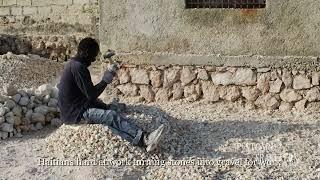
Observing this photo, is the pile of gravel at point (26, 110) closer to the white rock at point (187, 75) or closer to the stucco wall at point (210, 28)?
the stucco wall at point (210, 28)

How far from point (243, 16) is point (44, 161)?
3088 mm

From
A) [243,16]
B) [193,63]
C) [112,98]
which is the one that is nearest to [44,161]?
[112,98]

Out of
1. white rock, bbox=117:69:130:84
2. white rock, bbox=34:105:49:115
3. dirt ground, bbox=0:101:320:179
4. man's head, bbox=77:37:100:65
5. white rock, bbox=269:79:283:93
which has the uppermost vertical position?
man's head, bbox=77:37:100:65

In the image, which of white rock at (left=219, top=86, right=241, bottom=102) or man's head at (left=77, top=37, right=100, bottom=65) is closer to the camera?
man's head at (left=77, top=37, right=100, bottom=65)

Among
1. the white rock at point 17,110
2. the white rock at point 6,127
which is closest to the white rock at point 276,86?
the white rock at point 17,110

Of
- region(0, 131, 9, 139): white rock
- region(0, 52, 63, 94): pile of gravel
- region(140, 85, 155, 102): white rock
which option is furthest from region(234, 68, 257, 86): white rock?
region(0, 52, 63, 94): pile of gravel

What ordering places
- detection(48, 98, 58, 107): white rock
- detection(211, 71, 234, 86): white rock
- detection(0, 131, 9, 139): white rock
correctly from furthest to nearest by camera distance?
detection(211, 71, 234, 86): white rock → detection(48, 98, 58, 107): white rock → detection(0, 131, 9, 139): white rock

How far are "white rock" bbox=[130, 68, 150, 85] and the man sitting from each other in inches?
58.8

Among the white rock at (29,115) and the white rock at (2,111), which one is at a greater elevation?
the white rock at (2,111)

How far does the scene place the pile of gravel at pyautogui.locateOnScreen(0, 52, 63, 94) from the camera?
838 cm

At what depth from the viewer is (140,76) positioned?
710 centimetres

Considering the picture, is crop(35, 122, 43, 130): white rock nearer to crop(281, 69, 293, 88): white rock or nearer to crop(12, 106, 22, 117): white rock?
crop(12, 106, 22, 117): white rock

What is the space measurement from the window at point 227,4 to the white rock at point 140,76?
1073 mm

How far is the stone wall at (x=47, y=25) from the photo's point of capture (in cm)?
1047
